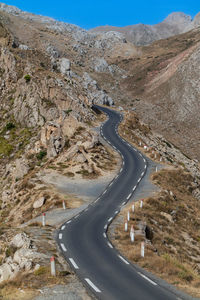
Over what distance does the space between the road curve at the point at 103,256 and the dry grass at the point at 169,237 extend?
923mm

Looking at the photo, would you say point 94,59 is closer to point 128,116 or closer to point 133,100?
point 133,100

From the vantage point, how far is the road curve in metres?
12.6

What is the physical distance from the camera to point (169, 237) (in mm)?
21625

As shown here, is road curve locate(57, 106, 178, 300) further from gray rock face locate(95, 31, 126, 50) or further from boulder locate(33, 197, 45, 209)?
gray rock face locate(95, 31, 126, 50)

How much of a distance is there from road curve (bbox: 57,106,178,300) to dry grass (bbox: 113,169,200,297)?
92cm

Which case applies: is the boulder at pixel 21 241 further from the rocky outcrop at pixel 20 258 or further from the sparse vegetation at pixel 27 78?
the sparse vegetation at pixel 27 78

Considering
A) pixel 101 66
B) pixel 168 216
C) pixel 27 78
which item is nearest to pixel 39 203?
pixel 168 216

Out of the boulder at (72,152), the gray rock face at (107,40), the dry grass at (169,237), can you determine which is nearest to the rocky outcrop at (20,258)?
the dry grass at (169,237)

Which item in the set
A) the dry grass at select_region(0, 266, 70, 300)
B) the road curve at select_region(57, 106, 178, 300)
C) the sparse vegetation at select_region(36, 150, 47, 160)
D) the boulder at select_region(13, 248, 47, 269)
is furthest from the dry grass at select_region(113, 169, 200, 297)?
the sparse vegetation at select_region(36, 150, 47, 160)

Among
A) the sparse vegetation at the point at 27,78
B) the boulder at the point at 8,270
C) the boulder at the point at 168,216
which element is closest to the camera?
the boulder at the point at 8,270

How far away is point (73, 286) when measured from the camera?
506 inches

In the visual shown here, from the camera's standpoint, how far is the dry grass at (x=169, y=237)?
583 inches

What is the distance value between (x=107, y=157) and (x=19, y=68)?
37.5 meters

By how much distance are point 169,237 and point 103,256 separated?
6922 mm
